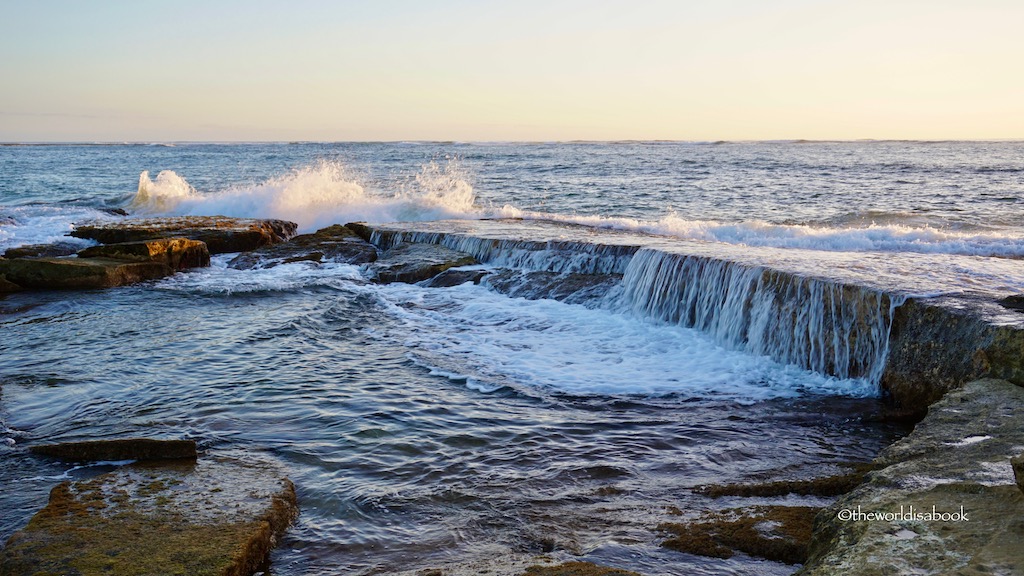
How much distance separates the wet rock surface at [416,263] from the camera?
13742 millimetres

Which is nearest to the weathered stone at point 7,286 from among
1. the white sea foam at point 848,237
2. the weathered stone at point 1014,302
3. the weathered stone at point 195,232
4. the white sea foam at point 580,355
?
the weathered stone at point 195,232

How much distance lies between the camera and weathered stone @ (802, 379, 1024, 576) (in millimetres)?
2861

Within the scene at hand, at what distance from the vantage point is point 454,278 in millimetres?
13367

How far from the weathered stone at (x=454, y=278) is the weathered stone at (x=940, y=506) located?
905 cm

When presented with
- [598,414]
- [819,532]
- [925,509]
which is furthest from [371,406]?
[925,509]

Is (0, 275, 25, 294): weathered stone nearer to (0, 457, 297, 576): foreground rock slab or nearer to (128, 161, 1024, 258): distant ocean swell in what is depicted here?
(128, 161, 1024, 258): distant ocean swell

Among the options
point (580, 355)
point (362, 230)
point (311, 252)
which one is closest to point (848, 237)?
point (580, 355)

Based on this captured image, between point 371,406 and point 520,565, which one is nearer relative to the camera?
point 520,565

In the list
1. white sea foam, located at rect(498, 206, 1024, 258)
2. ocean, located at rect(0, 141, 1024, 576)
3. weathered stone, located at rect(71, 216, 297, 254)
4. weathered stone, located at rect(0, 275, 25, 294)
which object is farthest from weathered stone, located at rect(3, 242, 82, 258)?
white sea foam, located at rect(498, 206, 1024, 258)

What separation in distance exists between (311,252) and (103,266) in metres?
4.13

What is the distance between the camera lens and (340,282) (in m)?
13.5

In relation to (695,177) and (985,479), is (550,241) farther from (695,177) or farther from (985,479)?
(695,177)

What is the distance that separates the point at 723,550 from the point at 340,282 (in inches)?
416

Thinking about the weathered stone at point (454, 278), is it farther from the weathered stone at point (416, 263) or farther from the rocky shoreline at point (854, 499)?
the rocky shoreline at point (854, 499)
